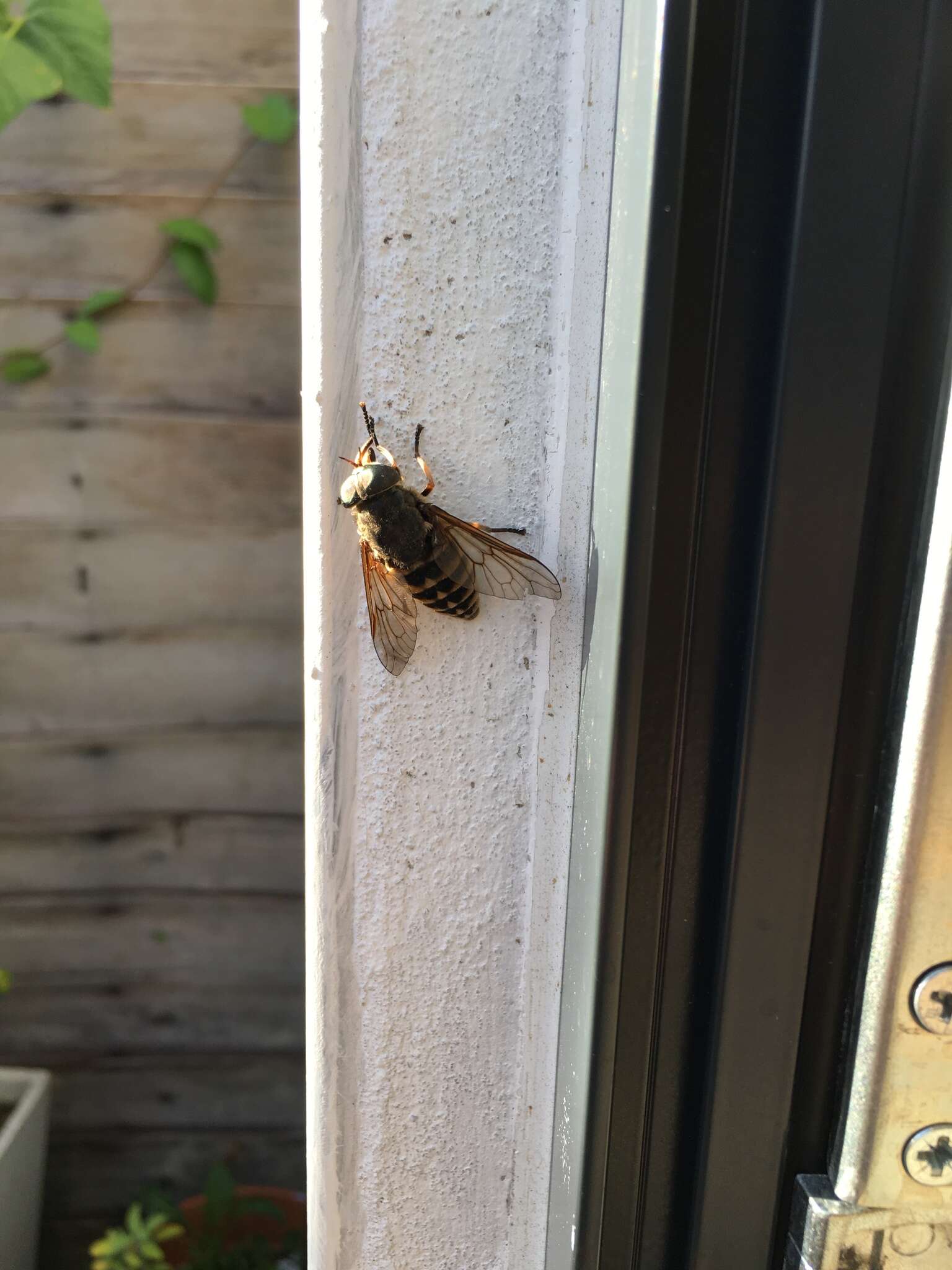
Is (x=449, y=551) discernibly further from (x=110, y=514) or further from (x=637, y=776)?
(x=110, y=514)

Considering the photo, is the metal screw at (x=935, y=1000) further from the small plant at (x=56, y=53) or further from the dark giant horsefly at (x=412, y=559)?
the small plant at (x=56, y=53)

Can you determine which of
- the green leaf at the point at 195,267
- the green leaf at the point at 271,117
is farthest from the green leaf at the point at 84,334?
the green leaf at the point at 271,117

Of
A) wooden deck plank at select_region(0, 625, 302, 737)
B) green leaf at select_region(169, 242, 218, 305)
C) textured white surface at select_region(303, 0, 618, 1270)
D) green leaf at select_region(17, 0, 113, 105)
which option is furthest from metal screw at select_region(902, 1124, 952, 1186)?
green leaf at select_region(169, 242, 218, 305)

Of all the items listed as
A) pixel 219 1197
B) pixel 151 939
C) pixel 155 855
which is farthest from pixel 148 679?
pixel 219 1197

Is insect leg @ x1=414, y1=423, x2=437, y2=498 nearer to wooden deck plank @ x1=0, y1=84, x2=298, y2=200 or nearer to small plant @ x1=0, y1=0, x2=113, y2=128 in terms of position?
small plant @ x1=0, y1=0, x2=113, y2=128

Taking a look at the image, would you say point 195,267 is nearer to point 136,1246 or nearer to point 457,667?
point 457,667

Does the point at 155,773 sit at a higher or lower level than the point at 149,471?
lower
